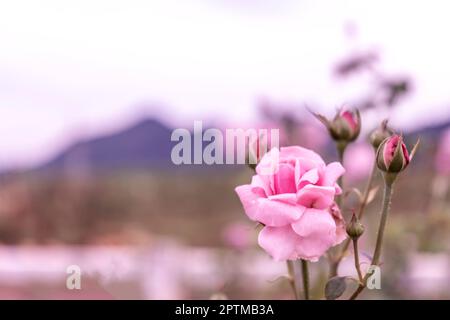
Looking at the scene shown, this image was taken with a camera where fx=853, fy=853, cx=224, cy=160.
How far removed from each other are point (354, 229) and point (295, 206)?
0.05 meters

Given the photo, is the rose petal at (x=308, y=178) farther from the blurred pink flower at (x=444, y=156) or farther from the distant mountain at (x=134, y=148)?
the distant mountain at (x=134, y=148)

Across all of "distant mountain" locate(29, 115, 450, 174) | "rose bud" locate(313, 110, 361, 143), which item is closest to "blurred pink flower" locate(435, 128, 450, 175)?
"rose bud" locate(313, 110, 361, 143)

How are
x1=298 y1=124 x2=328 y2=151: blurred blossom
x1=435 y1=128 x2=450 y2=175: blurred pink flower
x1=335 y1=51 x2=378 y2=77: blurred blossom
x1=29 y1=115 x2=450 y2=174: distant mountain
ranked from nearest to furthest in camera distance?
1. x1=335 y1=51 x2=378 y2=77: blurred blossom
2. x1=435 y1=128 x2=450 y2=175: blurred pink flower
3. x1=298 y1=124 x2=328 y2=151: blurred blossom
4. x1=29 y1=115 x2=450 y2=174: distant mountain

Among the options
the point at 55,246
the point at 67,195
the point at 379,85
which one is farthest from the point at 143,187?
the point at 379,85

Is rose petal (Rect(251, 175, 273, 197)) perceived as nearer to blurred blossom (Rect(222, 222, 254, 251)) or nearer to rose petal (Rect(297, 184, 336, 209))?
rose petal (Rect(297, 184, 336, 209))

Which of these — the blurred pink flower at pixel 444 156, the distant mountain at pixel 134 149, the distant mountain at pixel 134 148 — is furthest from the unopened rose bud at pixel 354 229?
the distant mountain at pixel 134 148

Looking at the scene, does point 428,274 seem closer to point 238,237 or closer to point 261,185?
point 238,237

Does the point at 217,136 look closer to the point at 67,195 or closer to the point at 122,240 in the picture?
the point at 122,240

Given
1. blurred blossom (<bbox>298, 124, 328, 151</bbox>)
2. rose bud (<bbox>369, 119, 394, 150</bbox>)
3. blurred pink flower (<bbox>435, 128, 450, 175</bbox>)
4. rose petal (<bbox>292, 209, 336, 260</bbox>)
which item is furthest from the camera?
blurred blossom (<bbox>298, 124, 328, 151</bbox>)

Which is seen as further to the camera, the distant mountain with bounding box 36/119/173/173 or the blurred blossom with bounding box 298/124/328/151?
the distant mountain with bounding box 36/119/173/173

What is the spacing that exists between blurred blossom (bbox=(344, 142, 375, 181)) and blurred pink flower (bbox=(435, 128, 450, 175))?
30cm

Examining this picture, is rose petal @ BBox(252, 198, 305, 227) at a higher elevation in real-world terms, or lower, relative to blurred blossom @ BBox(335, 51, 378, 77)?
lower

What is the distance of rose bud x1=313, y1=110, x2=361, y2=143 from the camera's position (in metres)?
0.83
